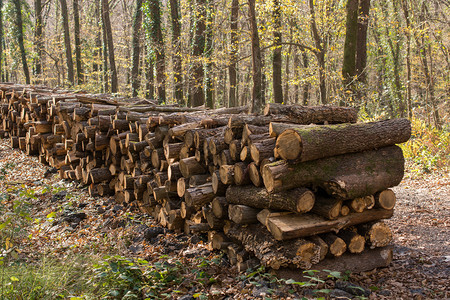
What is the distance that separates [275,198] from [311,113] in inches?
75.9

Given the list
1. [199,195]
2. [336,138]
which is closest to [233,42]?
[199,195]

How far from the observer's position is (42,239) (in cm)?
595

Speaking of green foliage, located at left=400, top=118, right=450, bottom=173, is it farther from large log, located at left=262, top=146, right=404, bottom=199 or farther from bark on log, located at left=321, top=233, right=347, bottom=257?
bark on log, located at left=321, top=233, right=347, bottom=257

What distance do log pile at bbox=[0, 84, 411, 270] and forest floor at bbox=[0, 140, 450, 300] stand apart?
0.85 feet

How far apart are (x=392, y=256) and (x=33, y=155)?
9.37 meters

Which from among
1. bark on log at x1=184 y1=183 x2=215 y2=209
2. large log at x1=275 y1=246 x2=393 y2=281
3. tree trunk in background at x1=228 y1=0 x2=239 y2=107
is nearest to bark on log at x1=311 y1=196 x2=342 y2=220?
large log at x1=275 y1=246 x2=393 y2=281

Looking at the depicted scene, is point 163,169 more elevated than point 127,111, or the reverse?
point 127,111

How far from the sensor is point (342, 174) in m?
4.17

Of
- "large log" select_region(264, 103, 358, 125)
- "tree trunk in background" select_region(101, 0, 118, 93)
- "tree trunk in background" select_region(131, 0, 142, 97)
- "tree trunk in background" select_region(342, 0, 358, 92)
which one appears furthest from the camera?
"tree trunk in background" select_region(101, 0, 118, 93)

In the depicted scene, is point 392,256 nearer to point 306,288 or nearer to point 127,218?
point 306,288

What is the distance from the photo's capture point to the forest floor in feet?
12.9

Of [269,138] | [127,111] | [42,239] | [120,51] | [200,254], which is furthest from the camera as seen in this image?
[120,51]

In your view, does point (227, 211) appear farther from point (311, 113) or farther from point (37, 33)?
point (37, 33)

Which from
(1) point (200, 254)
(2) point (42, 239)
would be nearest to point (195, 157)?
(1) point (200, 254)
